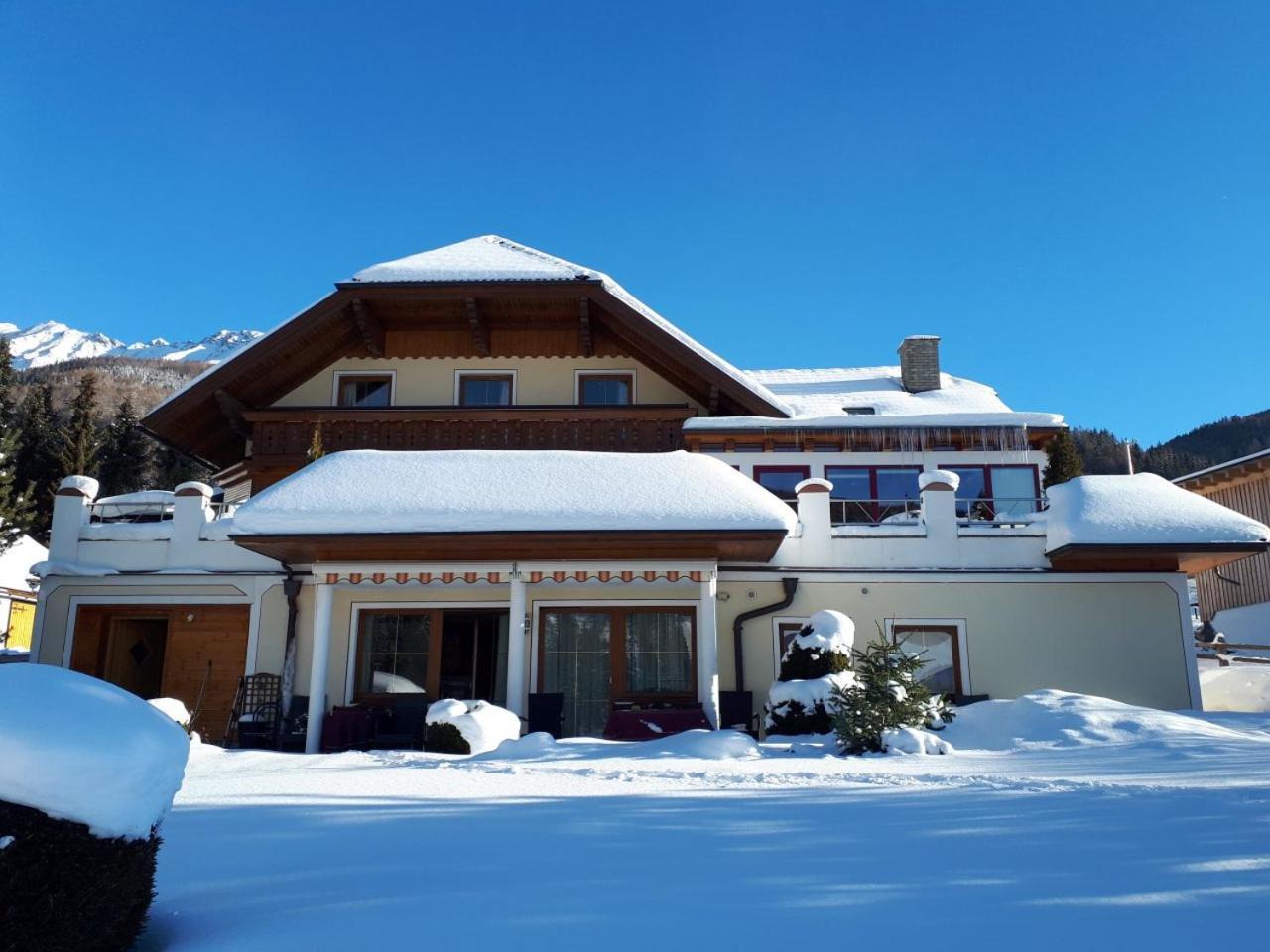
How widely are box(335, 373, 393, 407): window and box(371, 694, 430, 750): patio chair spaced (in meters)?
6.83

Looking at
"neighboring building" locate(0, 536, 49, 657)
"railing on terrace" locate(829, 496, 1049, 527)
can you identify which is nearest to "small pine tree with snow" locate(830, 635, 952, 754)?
"railing on terrace" locate(829, 496, 1049, 527)

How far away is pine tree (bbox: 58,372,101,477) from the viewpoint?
38281 millimetres

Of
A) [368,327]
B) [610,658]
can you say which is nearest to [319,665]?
[610,658]

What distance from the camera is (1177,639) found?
44.9ft

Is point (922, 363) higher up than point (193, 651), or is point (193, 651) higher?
point (922, 363)

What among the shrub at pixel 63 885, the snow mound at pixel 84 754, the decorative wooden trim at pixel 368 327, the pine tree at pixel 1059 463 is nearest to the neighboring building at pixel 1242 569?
the pine tree at pixel 1059 463

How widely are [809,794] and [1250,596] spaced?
22318mm

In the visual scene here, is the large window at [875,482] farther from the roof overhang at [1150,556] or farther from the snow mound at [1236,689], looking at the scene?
the snow mound at [1236,689]

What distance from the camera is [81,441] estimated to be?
3844cm

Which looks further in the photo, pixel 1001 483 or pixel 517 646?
pixel 1001 483

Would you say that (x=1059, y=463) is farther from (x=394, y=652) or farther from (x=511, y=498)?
(x=394, y=652)

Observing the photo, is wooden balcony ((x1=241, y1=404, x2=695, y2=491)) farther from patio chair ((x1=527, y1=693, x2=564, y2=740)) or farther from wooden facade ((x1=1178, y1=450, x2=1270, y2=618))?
wooden facade ((x1=1178, y1=450, x2=1270, y2=618))

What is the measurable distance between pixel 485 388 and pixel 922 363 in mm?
9342

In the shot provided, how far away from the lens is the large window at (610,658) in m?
13.3
